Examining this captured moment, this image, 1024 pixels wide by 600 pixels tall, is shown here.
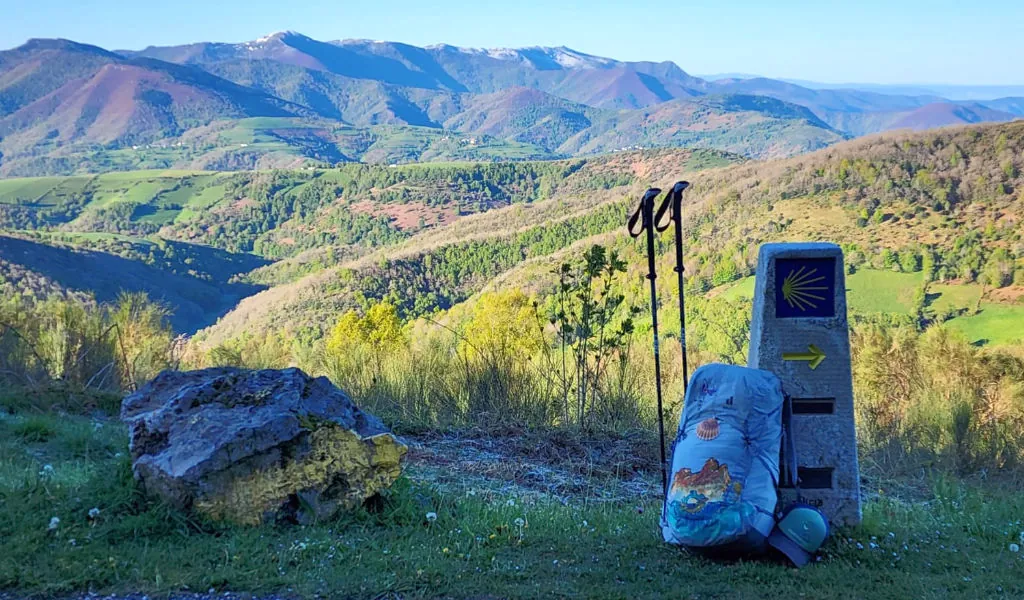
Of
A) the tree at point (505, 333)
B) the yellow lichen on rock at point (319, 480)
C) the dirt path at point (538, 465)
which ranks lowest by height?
the dirt path at point (538, 465)

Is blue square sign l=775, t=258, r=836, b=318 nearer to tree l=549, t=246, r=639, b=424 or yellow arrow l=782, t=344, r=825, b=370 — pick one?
yellow arrow l=782, t=344, r=825, b=370

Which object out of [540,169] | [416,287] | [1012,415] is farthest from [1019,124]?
[540,169]

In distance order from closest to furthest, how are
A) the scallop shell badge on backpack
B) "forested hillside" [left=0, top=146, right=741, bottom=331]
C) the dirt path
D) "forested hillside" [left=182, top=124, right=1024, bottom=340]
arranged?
the scallop shell badge on backpack
the dirt path
"forested hillside" [left=182, top=124, right=1024, bottom=340]
"forested hillside" [left=0, top=146, right=741, bottom=331]

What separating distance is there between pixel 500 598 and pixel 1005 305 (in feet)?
131

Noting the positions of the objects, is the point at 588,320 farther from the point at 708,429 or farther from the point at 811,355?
the point at 708,429

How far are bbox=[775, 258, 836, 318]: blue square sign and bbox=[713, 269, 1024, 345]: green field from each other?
30.5 meters

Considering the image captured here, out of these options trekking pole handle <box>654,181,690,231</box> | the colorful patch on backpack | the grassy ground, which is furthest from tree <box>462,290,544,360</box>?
the colorful patch on backpack

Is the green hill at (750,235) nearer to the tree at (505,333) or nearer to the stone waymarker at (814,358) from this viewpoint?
the tree at (505,333)

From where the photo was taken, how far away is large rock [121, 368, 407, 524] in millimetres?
4680

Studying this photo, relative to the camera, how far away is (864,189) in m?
53.3

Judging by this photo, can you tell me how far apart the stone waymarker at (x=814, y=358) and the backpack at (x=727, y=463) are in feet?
0.77

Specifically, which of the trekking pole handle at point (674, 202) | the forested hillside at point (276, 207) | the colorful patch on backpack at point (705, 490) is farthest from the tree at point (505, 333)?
the forested hillside at point (276, 207)

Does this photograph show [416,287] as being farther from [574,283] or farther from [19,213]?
[19,213]

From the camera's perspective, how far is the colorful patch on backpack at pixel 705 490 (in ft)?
13.9
